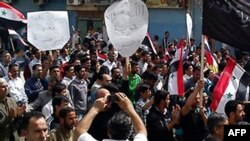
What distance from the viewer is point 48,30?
11.9m

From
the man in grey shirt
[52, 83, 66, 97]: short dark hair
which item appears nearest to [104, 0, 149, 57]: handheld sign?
the man in grey shirt

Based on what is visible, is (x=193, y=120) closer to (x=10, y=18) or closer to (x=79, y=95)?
(x=79, y=95)

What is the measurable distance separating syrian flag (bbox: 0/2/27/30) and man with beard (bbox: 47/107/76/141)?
7.14m

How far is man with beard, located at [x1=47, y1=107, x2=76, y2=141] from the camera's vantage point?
6.38 m

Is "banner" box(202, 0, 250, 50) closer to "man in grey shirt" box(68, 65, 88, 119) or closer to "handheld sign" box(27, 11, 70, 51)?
"man in grey shirt" box(68, 65, 88, 119)

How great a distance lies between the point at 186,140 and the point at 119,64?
5463 millimetres

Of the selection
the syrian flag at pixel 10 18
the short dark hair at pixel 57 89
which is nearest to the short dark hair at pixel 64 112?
the short dark hair at pixel 57 89

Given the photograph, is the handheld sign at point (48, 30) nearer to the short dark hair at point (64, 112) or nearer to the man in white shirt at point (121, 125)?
the short dark hair at point (64, 112)

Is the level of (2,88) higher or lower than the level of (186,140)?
higher

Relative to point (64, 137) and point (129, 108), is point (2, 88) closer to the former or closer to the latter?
point (64, 137)

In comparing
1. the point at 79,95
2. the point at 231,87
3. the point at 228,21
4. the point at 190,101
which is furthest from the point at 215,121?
the point at 79,95

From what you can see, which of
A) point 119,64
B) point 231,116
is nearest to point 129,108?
point 231,116

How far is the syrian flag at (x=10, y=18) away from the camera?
13.3 meters

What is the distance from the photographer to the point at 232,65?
8750 mm
